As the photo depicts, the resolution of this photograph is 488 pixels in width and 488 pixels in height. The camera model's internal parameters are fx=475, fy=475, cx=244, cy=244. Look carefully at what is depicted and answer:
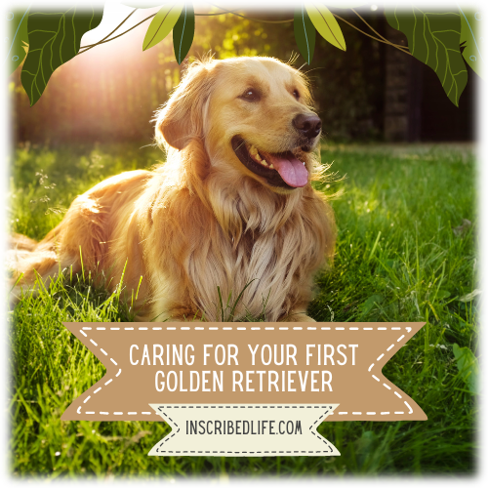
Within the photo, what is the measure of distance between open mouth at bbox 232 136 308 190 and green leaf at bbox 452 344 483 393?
0.84 metres

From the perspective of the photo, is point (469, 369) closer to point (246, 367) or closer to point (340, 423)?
point (340, 423)

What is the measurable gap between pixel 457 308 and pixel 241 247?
0.97 metres

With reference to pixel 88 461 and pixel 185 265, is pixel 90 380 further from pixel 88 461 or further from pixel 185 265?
pixel 185 265

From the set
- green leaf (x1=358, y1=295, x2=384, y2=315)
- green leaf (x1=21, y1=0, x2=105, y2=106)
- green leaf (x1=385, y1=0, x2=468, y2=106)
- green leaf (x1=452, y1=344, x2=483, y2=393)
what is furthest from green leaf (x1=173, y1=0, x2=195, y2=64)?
green leaf (x1=452, y1=344, x2=483, y2=393)

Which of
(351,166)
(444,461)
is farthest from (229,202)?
(351,166)

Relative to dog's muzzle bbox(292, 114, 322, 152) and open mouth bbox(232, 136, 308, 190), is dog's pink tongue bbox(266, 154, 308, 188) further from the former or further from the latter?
dog's muzzle bbox(292, 114, 322, 152)

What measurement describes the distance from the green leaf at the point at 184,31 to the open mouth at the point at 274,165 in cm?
51

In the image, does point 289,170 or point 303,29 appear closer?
point 303,29

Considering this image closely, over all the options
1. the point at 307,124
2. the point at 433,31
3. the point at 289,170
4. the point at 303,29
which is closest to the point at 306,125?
the point at 307,124

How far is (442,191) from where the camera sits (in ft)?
12.0

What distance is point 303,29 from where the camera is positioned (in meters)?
1.53

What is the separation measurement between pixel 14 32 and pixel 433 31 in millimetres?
1337

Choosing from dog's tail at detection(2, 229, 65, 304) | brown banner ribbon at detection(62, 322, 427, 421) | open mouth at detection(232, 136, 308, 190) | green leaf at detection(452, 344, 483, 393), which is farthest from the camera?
dog's tail at detection(2, 229, 65, 304)

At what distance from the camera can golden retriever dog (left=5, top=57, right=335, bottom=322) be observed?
1.91m
